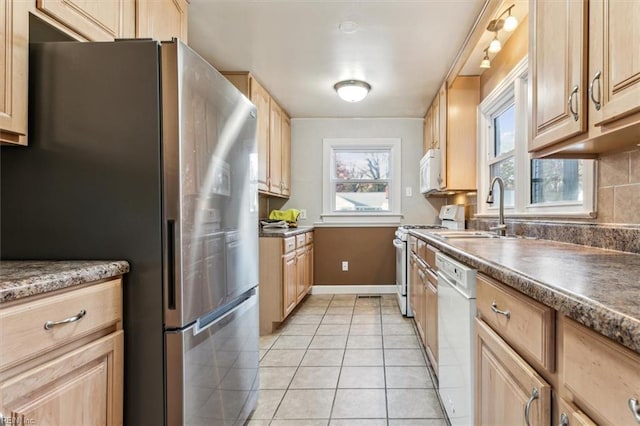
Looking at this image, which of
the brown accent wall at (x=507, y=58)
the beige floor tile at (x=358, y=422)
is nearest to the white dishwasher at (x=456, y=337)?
the beige floor tile at (x=358, y=422)

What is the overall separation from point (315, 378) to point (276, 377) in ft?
0.85

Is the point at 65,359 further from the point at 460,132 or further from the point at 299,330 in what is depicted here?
the point at 460,132

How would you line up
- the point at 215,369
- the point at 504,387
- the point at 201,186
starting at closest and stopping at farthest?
the point at 504,387 < the point at 201,186 < the point at 215,369

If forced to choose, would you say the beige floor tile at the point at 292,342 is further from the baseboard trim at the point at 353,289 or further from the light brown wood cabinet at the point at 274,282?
the baseboard trim at the point at 353,289

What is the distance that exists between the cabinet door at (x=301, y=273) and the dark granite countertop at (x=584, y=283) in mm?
2505

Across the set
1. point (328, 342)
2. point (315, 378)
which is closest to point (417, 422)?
point (315, 378)

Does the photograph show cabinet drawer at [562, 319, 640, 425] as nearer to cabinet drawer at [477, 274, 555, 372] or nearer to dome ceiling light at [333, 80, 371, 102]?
cabinet drawer at [477, 274, 555, 372]

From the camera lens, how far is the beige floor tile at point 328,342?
2687 millimetres

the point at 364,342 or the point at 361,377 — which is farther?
the point at 364,342

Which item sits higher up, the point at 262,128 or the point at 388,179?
the point at 262,128

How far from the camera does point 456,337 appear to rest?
4.59 feet

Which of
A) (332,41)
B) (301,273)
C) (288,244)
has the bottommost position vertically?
(301,273)

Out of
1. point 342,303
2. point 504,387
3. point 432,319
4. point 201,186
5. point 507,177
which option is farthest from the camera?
point 342,303

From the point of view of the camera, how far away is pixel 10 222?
1.10 m
